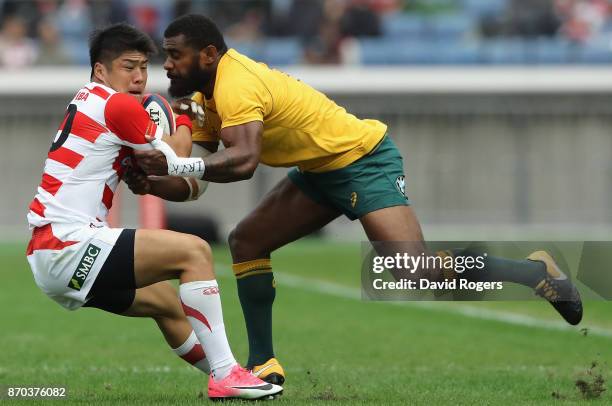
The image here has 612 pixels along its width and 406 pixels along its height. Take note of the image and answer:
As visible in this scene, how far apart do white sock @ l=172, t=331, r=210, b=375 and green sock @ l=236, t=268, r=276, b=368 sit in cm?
59

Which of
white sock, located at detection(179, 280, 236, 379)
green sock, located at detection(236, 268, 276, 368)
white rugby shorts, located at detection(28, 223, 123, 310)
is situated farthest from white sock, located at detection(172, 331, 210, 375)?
white rugby shorts, located at detection(28, 223, 123, 310)

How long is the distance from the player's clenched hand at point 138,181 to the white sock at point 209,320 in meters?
0.59

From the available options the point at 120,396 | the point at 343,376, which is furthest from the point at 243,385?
the point at 343,376

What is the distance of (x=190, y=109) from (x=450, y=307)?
7.18 metres

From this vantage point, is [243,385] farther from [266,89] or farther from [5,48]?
[5,48]

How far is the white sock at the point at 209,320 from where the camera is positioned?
647cm

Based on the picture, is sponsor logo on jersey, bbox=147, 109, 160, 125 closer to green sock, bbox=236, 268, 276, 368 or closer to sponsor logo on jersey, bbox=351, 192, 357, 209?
sponsor logo on jersey, bbox=351, 192, 357, 209

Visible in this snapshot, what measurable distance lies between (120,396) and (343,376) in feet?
5.36

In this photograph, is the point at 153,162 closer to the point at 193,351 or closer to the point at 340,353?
the point at 193,351

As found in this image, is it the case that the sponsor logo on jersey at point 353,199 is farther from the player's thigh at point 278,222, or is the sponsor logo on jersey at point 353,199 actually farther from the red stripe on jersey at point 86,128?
the red stripe on jersey at point 86,128

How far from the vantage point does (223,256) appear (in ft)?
66.9

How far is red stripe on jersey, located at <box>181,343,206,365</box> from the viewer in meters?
7.03

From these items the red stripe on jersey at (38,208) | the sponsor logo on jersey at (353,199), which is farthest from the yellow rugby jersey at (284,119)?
the red stripe on jersey at (38,208)

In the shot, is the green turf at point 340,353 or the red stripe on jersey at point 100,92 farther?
the green turf at point 340,353
